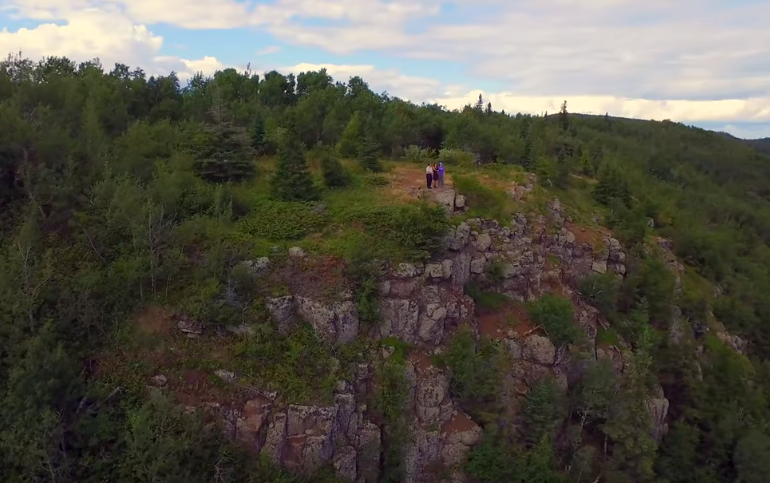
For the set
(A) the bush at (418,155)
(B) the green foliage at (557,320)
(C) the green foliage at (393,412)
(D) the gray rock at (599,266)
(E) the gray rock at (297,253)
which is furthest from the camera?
(A) the bush at (418,155)

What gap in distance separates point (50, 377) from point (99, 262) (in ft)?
14.2

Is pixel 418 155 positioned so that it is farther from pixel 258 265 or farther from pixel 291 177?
pixel 258 265

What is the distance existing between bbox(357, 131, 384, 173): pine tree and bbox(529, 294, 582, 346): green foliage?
10.1 meters

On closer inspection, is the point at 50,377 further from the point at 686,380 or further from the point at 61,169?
the point at 686,380

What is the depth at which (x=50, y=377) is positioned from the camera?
14.3 m

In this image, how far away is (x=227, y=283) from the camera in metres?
17.1

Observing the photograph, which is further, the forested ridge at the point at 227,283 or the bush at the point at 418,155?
the bush at the point at 418,155

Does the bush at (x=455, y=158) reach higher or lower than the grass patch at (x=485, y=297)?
higher

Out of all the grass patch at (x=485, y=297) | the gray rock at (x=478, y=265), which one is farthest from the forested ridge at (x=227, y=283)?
the gray rock at (x=478, y=265)

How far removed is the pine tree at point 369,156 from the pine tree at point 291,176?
16.2ft

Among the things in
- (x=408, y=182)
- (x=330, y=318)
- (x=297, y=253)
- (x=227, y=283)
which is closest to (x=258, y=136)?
(x=408, y=182)

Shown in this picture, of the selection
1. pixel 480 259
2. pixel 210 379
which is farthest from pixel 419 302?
pixel 210 379

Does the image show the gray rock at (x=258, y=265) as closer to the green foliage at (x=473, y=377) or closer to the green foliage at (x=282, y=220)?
the green foliage at (x=282, y=220)

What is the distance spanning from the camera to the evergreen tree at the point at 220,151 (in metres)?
22.3
